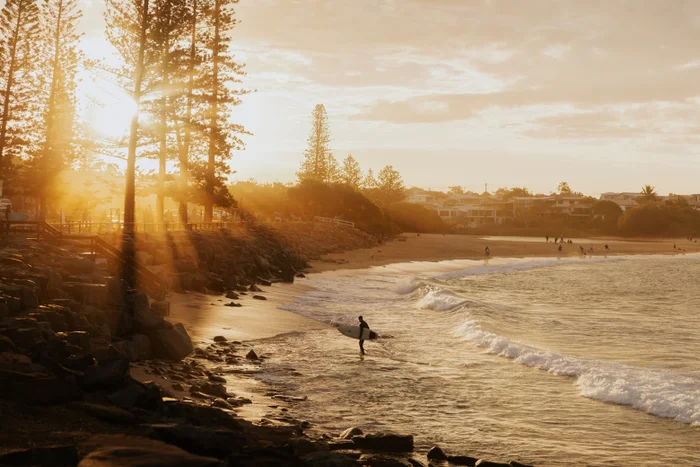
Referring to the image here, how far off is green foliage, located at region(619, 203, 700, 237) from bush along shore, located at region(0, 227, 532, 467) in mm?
132019

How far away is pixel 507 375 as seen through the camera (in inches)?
670

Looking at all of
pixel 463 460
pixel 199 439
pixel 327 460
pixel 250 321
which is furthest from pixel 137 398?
pixel 250 321

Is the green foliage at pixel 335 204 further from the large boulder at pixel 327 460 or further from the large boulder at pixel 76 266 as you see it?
the large boulder at pixel 327 460

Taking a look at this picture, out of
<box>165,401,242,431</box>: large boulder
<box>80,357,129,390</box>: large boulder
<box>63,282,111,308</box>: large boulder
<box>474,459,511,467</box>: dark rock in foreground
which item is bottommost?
<box>474,459,511,467</box>: dark rock in foreground

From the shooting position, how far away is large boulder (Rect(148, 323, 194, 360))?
15320 mm

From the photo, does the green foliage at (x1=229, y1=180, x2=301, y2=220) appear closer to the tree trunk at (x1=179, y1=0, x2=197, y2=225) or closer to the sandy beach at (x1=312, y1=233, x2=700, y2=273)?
the sandy beach at (x1=312, y1=233, x2=700, y2=273)

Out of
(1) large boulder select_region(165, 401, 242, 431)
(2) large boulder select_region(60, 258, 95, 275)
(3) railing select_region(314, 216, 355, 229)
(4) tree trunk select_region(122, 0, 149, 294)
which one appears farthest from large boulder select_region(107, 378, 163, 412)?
(3) railing select_region(314, 216, 355, 229)

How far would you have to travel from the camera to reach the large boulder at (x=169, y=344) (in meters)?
15.3

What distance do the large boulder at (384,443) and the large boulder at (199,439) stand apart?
105 inches

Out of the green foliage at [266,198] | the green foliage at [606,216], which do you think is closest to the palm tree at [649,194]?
the green foliage at [606,216]

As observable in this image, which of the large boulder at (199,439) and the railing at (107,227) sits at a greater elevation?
the railing at (107,227)

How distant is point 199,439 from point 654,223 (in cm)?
14186

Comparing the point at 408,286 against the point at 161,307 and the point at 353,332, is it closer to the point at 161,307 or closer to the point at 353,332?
the point at 353,332

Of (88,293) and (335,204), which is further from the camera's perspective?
(335,204)
